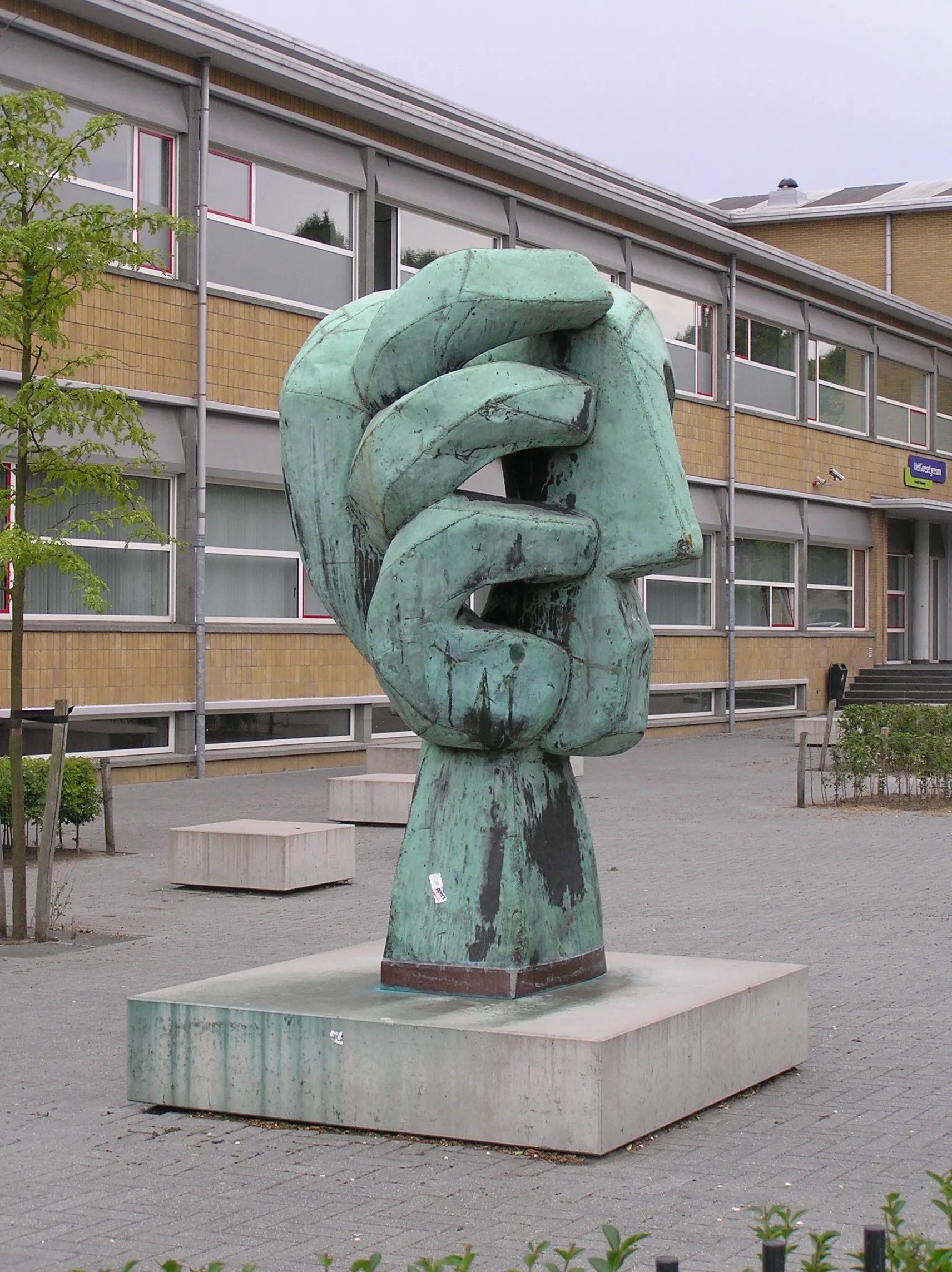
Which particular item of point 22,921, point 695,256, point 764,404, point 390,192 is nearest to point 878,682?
point 764,404

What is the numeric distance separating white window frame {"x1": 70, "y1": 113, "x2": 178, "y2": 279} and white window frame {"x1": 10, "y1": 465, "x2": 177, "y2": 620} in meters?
2.56

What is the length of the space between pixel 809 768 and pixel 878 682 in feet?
45.8

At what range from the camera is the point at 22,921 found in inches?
390

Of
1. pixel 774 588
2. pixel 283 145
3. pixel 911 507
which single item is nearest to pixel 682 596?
pixel 774 588

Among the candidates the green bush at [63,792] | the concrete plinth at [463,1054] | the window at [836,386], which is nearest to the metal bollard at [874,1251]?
the concrete plinth at [463,1054]

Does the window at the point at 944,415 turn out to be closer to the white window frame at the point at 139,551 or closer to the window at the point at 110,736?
the white window frame at the point at 139,551

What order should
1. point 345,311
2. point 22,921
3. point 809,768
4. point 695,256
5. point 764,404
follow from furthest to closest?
point 764,404 → point 695,256 → point 809,768 → point 22,921 → point 345,311

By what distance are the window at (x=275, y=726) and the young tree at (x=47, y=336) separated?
11.2 meters

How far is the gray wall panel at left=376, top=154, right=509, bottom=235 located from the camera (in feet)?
80.4

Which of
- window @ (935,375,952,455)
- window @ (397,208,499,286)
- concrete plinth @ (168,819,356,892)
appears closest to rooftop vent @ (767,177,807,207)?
window @ (935,375,952,455)

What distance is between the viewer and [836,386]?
37.1 m

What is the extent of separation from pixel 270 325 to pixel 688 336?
39.7 ft

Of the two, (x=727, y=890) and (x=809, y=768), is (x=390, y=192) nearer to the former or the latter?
(x=809, y=768)

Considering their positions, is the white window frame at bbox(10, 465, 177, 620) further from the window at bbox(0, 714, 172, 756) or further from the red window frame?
the red window frame
